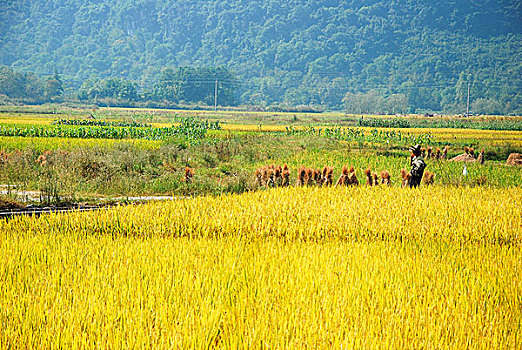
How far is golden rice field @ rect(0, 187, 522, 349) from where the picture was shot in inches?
154

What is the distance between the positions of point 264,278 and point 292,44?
156m

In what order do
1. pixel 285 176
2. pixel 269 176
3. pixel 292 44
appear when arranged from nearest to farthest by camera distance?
pixel 285 176, pixel 269 176, pixel 292 44

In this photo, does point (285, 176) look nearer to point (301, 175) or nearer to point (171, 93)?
point (301, 175)

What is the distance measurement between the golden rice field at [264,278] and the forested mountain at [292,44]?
115583mm

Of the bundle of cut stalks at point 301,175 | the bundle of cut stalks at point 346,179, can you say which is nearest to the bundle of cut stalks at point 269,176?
the bundle of cut stalks at point 301,175

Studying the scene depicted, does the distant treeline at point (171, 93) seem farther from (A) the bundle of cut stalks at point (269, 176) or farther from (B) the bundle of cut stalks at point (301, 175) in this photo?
(B) the bundle of cut stalks at point (301, 175)

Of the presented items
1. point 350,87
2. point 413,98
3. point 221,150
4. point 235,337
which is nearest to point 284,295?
point 235,337

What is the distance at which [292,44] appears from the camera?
157m

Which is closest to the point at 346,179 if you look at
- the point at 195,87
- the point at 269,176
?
the point at 269,176

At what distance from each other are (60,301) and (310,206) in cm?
544

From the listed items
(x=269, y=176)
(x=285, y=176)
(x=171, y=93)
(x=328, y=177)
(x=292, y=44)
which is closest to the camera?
(x=328, y=177)

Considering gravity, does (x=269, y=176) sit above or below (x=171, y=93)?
below

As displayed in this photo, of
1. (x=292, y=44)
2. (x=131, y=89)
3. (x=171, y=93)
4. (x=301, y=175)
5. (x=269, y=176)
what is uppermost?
(x=292, y=44)

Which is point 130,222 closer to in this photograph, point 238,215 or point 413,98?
point 238,215
